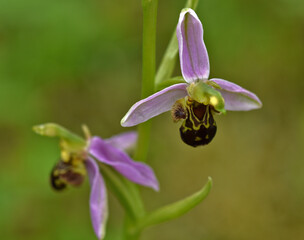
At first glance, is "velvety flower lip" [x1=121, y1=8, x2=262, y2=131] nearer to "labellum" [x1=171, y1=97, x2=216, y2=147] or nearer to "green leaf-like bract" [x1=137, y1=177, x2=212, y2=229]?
"labellum" [x1=171, y1=97, x2=216, y2=147]

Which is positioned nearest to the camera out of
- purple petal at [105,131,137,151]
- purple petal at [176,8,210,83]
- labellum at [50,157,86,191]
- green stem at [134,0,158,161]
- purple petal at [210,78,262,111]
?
purple petal at [176,8,210,83]

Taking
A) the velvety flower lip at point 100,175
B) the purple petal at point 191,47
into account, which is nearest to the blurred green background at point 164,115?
the velvety flower lip at point 100,175

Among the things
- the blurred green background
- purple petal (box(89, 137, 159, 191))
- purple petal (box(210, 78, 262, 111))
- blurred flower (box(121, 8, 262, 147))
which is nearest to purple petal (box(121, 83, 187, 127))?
blurred flower (box(121, 8, 262, 147))

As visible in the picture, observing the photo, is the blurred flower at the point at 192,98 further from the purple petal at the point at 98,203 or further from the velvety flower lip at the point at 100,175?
the purple petal at the point at 98,203

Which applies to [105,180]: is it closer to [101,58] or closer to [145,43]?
[145,43]

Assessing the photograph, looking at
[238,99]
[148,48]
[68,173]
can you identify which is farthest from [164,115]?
[148,48]

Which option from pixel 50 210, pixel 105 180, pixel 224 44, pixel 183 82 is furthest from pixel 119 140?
pixel 224 44

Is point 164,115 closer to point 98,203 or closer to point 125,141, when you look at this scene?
point 125,141
